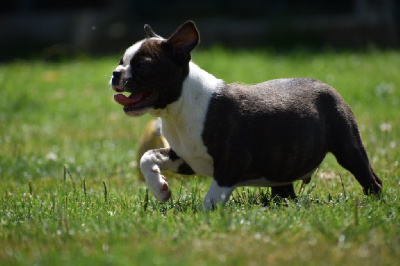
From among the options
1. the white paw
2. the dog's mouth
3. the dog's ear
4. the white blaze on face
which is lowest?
the white paw

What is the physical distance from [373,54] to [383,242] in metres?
9.61

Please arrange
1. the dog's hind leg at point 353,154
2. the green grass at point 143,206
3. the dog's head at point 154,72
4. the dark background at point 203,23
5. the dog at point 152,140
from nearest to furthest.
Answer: the green grass at point 143,206
the dog's head at point 154,72
the dog's hind leg at point 353,154
the dog at point 152,140
the dark background at point 203,23

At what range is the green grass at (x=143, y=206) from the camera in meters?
3.95

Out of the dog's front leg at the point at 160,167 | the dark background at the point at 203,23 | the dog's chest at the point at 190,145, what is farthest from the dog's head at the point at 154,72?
the dark background at the point at 203,23

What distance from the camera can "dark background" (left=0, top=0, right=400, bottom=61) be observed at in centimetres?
1502

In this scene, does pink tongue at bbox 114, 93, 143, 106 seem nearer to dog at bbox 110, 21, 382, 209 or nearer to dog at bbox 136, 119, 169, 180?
dog at bbox 110, 21, 382, 209

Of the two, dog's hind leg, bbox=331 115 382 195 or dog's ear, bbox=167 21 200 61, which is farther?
dog's hind leg, bbox=331 115 382 195

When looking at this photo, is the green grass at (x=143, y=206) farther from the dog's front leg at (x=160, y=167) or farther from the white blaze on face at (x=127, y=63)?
the white blaze on face at (x=127, y=63)

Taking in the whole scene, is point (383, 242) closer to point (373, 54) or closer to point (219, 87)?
point (219, 87)

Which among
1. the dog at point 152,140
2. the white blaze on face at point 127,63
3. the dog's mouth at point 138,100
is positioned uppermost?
the white blaze on face at point 127,63

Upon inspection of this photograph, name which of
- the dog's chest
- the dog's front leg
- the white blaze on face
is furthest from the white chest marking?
the white blaze on face

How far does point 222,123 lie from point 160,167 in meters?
0.57

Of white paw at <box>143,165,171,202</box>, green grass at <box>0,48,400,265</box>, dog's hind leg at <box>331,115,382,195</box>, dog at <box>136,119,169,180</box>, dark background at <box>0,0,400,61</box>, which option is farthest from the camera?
dark background at <box>0,0,400,61</box>

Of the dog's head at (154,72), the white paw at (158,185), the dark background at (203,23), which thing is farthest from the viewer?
the dark background at (203,23)
